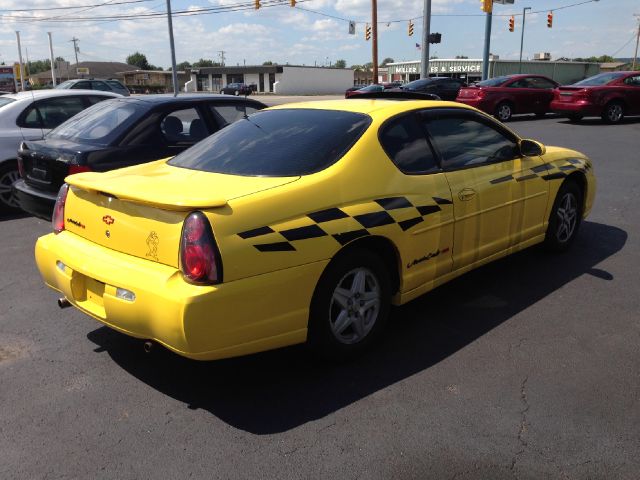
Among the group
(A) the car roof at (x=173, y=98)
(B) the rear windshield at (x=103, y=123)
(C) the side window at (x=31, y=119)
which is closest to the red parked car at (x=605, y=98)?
(A) the car roof at (x=173, y=98)

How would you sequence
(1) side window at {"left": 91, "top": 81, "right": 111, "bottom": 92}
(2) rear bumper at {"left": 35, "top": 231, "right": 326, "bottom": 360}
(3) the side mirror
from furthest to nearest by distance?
(1) side window at {"left": 91, "top": 81, "right": 111, "bottom": 92}, (3) the side mirror, (2) rear bumper at {"left": 35, "top": 231, "right": 326, "bottom": 360}

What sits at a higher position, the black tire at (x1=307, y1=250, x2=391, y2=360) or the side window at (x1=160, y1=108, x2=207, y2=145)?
the side window at (x1=160, y1=108, x2=207, y2=145)

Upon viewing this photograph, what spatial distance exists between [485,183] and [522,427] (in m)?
1.86

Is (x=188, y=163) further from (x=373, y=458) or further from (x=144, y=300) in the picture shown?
(x=373, y=458)

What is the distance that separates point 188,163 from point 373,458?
2242 millimetres

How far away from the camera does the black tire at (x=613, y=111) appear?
16016 millimetres

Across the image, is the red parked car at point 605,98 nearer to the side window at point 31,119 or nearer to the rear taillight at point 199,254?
the side window at point 31,119

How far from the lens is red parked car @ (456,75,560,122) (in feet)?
57.2

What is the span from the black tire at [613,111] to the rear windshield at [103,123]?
14087 mm

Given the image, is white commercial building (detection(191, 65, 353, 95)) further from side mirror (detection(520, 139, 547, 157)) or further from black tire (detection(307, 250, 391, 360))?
black tire (detection(307, 250, 391, 360))

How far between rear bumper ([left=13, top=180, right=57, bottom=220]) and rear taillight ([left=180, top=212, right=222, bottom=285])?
10.9 ft

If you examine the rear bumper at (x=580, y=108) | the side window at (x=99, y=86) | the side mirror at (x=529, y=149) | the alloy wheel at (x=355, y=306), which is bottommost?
the alloy wheel at (x=355, y=306)

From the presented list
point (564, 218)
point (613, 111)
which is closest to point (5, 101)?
point (564, 218)

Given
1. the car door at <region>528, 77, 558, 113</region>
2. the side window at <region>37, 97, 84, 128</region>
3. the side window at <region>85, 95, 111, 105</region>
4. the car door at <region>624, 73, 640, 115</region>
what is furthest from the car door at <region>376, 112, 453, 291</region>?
the car door at <region>528, 77, 558, 113</region>
